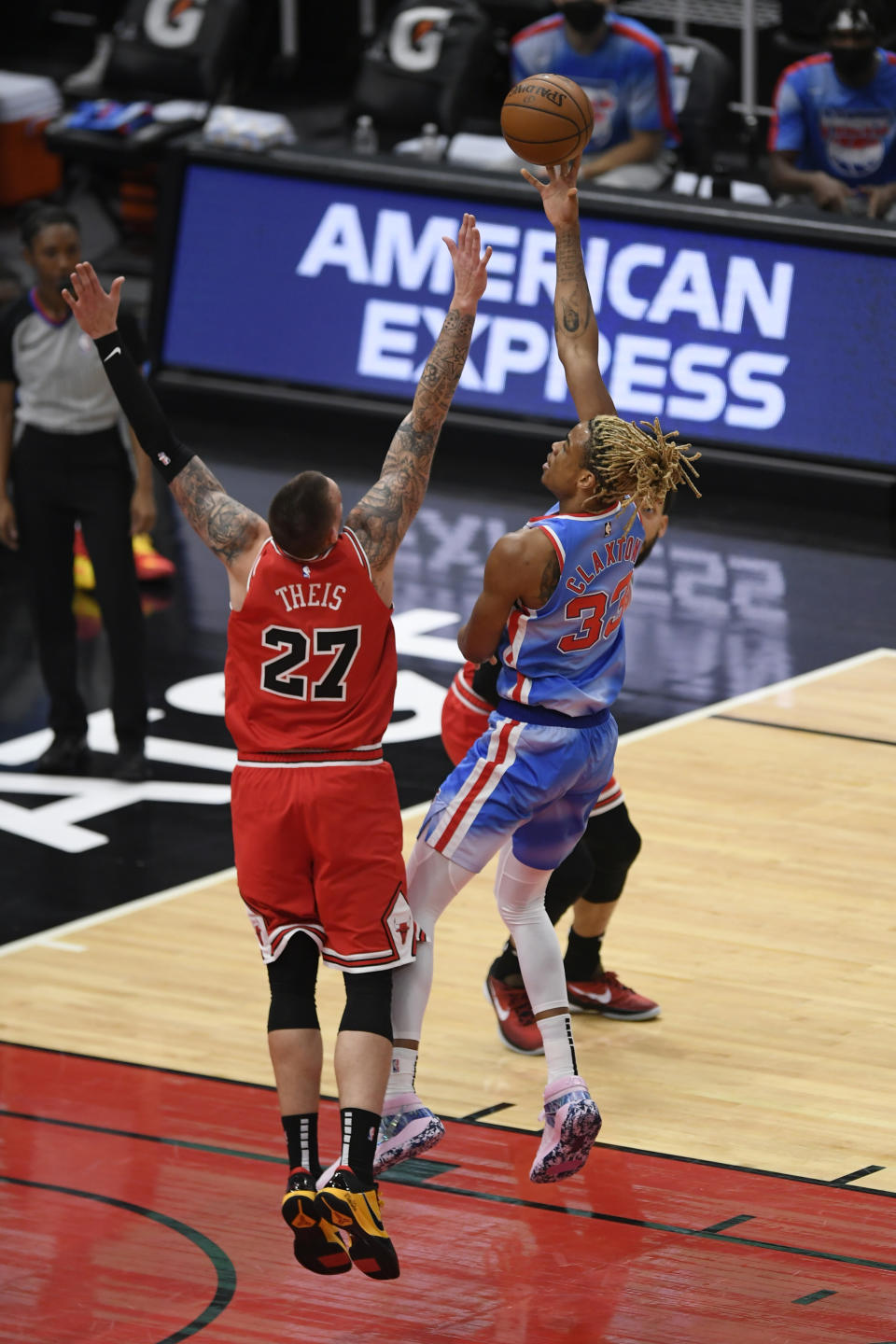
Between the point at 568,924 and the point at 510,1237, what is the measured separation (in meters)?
2.24

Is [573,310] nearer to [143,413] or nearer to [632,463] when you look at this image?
[632,463]

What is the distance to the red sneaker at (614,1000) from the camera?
7543 mm

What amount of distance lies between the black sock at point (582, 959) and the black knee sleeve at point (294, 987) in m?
1.79

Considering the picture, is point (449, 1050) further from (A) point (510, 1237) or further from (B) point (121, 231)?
(B) point (121, 231)

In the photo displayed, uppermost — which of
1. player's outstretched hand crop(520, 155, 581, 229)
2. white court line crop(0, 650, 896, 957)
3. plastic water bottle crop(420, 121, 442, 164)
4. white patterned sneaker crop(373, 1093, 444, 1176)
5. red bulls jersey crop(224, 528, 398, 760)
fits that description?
player's outstretched hand crop(520, 155, 581, 229)

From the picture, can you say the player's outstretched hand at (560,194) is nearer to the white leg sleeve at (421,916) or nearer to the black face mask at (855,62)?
the white leg sleeve at (421,916)

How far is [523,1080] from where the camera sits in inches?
282

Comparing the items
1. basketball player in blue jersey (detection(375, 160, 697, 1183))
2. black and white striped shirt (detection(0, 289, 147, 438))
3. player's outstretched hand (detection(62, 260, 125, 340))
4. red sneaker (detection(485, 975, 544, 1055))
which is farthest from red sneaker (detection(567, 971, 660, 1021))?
black and white striped shirt (detection(0, 289, 147, 438))

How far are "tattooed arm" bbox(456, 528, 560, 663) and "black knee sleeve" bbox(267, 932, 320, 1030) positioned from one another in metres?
0.92

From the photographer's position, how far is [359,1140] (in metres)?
5.61

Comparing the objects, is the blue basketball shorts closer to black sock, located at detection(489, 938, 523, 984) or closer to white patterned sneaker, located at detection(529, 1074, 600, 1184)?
white patterned sneaker, located at detection(529, 1074, 600, 1184)

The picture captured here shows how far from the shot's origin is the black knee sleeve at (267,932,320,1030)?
5758 mm

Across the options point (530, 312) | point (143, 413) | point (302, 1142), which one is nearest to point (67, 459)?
point (143, 413)

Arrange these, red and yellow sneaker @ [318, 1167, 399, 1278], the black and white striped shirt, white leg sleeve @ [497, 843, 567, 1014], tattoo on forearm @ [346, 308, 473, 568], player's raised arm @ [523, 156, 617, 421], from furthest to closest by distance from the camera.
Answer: the black and white striped shirt → player's raised arm @ [523, 156, 617, 421] → white leg sleeve @ [497, 843, 567, 1014] → tattoo on forearm @ [346, 308, 473, 568] → red and yellow sneaker @ [318, 1167, 399, 1278]
